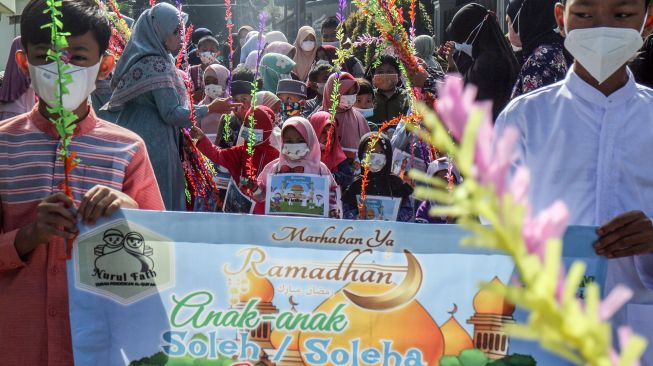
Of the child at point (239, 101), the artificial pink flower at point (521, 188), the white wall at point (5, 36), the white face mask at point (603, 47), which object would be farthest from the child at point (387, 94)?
the white wall at point (5, 36)

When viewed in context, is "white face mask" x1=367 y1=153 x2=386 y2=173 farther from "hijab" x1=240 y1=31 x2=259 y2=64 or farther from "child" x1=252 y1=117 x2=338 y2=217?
"hijab" x1=240 y1=31 x2=259 y2=64

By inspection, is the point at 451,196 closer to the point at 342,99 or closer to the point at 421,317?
the point at 421,317

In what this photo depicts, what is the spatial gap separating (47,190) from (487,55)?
3.75m

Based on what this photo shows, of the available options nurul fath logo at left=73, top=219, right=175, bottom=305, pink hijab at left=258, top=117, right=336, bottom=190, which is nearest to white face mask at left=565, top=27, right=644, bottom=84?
nurul fath logo at left=73, top=219, right=175, bottom=305

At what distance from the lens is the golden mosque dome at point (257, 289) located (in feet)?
8.25

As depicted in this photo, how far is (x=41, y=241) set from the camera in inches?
94.0

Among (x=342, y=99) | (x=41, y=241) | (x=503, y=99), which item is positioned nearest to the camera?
(x=41, y=241)

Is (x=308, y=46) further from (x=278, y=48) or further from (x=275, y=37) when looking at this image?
(x=275, y=37)

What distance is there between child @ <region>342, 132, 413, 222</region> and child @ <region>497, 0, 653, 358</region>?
4.06m

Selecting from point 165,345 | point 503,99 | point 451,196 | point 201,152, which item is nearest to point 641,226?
point 165,345

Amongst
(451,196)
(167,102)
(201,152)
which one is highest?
(451,196)

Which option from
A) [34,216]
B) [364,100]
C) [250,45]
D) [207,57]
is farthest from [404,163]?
[250,45]

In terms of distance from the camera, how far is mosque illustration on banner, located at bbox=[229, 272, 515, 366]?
7.93 feet

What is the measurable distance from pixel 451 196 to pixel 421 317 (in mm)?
2048
